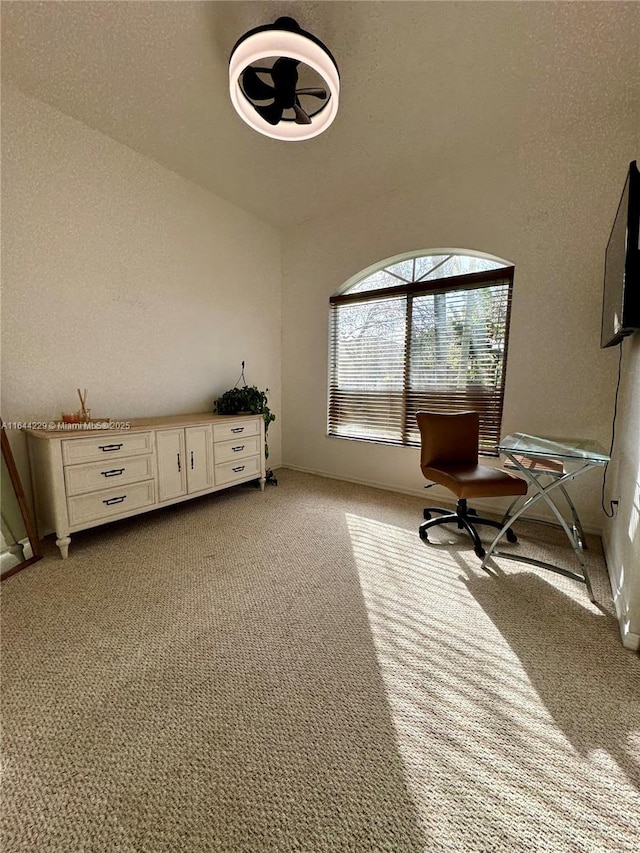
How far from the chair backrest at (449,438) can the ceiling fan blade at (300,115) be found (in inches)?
79.4

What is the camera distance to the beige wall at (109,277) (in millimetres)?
2193

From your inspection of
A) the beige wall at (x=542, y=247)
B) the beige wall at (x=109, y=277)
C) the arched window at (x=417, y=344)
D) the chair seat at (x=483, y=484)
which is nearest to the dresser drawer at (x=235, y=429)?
the beige wall at (x=109, y=277)

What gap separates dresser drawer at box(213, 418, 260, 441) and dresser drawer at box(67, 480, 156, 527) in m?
0.69

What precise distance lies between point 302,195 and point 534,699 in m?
4.03

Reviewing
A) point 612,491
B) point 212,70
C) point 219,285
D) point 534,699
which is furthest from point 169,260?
point 612,491

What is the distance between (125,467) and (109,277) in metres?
1.55

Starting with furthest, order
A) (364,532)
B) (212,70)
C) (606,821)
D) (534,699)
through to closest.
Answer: (364,532) < (212,70) < (534,699) < (606,821)

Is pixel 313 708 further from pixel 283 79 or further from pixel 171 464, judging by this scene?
pixel 283 79

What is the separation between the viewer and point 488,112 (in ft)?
7.30

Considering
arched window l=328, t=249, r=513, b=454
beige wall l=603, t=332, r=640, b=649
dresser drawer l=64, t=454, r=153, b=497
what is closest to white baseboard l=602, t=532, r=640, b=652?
beige wall l=603, t=332, r=640, b=649

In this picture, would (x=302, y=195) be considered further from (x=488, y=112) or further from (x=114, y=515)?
(x=114, y=515)

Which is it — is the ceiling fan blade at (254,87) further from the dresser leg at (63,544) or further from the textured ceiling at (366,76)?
the dresser leg at (63,544)

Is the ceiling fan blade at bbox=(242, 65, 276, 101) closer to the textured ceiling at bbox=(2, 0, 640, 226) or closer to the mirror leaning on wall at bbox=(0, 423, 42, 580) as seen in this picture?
the textured ceiling at bbox=(2, 0, 640, 226)

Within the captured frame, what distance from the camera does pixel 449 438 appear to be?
8.53 ft
